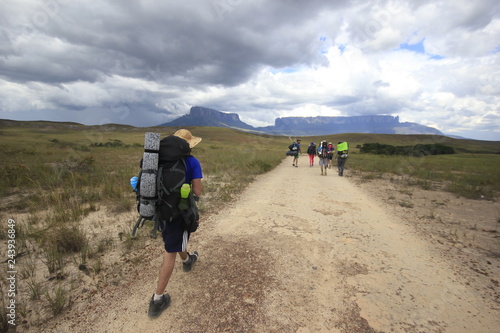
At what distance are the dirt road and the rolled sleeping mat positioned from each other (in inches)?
56.7

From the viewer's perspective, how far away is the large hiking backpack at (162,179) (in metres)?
2.72

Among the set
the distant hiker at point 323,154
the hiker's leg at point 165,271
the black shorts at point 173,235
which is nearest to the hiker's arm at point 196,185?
the black shorts at point 173,235

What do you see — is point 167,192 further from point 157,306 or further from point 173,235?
point 157,306

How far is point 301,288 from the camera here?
3.39m

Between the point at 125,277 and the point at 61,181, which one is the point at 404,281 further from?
the point at 61,181

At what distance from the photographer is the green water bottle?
2.76 metres

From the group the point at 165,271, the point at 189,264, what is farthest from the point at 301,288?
the point at 165,271

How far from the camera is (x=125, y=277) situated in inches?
145

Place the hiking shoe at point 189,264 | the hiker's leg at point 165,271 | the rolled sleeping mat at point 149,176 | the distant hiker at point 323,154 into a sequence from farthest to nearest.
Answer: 1. the distant hiker at point 323,154
2. the hiking shoe at point 189,264
3. the hiker's leg at point 165,271
4. the rolled sleeping mat at point 149,176

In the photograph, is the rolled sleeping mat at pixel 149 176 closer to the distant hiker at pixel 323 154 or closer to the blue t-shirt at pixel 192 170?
the blue t-shirt at pixel 192 170

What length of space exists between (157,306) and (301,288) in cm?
205

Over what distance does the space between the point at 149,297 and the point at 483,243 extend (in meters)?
6.99

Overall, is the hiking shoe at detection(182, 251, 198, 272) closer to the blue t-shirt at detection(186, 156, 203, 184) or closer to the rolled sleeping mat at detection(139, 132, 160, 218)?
the rolled sleeping mat at detection(139, 132, 160, 218)

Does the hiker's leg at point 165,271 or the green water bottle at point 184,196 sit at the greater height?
the green water bottle at point 184,196
